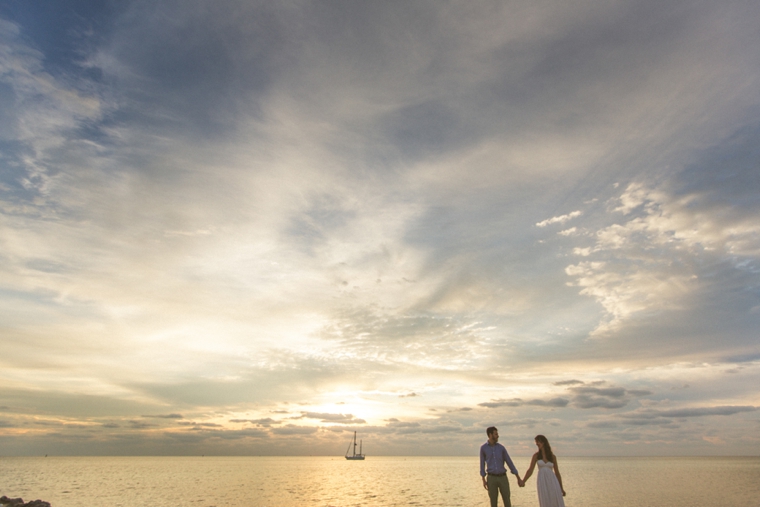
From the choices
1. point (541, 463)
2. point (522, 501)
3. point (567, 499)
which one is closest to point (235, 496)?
point (522, 501)

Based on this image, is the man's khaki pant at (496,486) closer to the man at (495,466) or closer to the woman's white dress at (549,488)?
the man at (495,466)

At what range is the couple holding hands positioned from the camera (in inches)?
540

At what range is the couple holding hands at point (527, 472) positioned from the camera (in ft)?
45.0

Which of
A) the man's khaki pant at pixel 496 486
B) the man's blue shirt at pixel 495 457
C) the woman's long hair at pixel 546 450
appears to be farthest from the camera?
the man's blue shirt at pixel 495 457

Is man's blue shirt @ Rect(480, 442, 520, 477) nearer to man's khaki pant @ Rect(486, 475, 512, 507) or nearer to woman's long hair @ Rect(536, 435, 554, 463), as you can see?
man's khaki pant @ Rect(486, 475, 512, 507)

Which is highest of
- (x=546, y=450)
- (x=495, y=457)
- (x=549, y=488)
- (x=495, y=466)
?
(x=546, y=450)

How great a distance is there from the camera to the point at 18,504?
41.8 meters

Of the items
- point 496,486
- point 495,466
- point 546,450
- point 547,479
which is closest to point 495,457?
point 495,466

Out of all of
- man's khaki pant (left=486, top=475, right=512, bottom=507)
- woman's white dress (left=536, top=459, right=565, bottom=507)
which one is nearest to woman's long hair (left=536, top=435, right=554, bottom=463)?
woman's white dress (left=536, top=459, right=565, bottom=507)

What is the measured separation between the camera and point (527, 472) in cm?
1530

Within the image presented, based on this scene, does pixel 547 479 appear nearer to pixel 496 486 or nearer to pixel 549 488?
pixel 549 488

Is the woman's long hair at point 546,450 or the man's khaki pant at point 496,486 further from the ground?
the woman's long hair at point 546,450

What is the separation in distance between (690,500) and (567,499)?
12871 mm

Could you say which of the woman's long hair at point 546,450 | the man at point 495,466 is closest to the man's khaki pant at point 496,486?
the man at point 495,466
